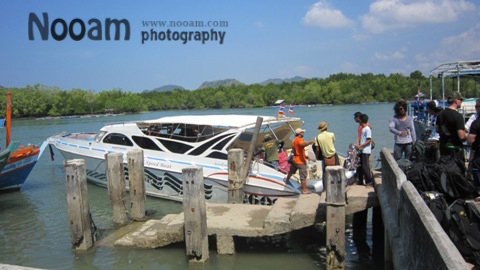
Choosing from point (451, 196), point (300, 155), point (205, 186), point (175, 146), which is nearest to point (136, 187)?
point (205, 186)

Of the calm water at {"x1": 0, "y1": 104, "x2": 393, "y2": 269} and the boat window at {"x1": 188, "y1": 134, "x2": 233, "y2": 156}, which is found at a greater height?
the boat window at {"x1": 188, "y1": 134, "x2": 233, "y2": 156}

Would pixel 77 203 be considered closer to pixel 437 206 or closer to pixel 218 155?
pixel 218 155

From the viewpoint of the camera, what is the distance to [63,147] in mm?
15828

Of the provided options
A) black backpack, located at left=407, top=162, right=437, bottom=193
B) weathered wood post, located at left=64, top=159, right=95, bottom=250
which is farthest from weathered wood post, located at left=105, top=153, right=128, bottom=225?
black backpack, located at left=407, top=162, right=437, bottom=193

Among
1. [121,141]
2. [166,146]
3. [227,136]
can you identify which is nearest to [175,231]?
[227,136]

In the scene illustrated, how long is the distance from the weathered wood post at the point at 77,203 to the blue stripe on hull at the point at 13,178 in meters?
8.09

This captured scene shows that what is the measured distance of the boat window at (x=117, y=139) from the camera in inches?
535

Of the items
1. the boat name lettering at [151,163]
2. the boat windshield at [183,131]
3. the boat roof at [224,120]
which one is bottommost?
the boat name lettering at [151,163]

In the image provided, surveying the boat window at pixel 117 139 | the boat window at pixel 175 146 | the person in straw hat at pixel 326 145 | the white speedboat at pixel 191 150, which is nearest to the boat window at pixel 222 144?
the white speedboat at pixel 191 150

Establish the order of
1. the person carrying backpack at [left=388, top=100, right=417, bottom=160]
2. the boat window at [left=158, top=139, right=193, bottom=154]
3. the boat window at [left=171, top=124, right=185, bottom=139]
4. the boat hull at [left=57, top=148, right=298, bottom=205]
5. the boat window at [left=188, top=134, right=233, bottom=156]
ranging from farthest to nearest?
the boat window at [left=171, top=124, right=185, bottom=139]
the boat window at [left=158, top=139, right=193, bottom=154]
the boat window at [left=188, top=134, right=233, bottom=156]
the boat hull at [left=57, top=148, right=298, bottom=205]
the person carrying backpack at [left=388, top=100, right=417, bottom=160]

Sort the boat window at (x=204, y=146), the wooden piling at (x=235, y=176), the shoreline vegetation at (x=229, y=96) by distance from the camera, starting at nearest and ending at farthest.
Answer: the wooden piling at (x=235, y=176)
the boat window at (x=204, y=146)
the shoreline vegetation at (x=229, y=96)

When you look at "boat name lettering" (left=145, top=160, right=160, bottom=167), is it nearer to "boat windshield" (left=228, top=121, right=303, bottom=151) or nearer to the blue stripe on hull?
"boat windshield" (left=228, top=121, right=303, bottom=151)

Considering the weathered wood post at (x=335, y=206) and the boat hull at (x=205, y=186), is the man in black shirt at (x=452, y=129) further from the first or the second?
the boat hull at (x=205, y=186)

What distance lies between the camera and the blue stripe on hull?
15.1m
